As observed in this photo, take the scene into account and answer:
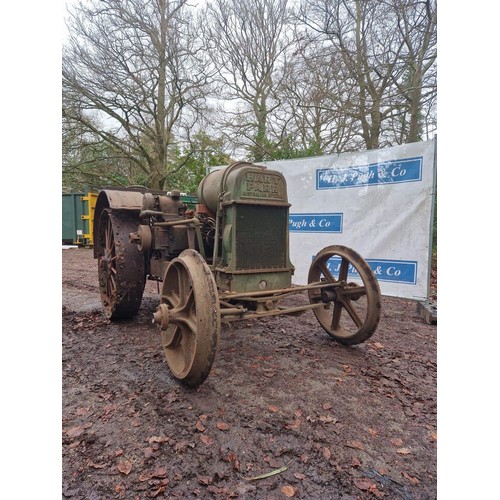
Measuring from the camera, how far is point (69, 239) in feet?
43.1

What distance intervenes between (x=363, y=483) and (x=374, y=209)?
Result: 402 cm

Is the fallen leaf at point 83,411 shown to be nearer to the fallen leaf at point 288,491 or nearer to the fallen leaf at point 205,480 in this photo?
the fallen leaf at point 205,480

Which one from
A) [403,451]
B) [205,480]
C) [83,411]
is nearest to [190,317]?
[83,411]

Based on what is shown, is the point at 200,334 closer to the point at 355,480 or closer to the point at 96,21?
the point at 355,480

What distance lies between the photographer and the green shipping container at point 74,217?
12633 millimetres

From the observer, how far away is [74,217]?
12.8 meters

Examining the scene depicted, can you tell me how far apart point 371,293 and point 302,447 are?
1456mm

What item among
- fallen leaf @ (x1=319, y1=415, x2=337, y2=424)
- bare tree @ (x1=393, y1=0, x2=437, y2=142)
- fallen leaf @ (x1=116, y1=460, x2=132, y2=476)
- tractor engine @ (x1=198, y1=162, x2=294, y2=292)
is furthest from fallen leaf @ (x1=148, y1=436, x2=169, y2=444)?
bare tree @ (x1=393, y1=0, x2=437, y2=142)

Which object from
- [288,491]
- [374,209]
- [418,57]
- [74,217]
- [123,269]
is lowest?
[288,491]

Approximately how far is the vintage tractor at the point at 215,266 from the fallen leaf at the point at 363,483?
1.00 m

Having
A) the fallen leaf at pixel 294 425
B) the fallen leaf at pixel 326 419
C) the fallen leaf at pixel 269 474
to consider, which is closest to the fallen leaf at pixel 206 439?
the fallen leaf at pixel 269 474

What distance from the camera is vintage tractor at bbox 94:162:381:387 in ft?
7.80

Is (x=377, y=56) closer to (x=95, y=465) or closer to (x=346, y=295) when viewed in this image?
(x=346, y=295)

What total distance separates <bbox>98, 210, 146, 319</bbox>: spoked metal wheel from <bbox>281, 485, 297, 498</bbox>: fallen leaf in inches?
105
